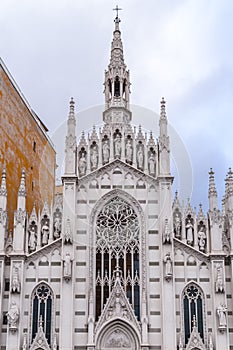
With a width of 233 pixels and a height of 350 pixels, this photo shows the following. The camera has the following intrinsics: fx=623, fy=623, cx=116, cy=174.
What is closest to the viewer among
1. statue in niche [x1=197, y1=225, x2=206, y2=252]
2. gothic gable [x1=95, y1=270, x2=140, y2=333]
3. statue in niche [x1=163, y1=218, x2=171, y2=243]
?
gothic gable [x1=95, y1=270, x2=140, y2=333]

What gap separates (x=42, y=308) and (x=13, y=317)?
135cm

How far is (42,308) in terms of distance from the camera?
2534 cm

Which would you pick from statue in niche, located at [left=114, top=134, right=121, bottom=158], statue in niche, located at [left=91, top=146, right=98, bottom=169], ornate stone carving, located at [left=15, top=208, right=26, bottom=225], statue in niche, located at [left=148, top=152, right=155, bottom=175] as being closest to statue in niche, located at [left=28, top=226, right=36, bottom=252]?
ornate stone carving, located at [left=15, top=208, right=26, bottom=225]

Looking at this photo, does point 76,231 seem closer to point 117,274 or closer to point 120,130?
point 117,274

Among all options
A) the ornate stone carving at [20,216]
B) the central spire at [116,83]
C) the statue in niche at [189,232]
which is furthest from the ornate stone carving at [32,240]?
the central spire at [116,83]

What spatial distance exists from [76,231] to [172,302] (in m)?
5.04

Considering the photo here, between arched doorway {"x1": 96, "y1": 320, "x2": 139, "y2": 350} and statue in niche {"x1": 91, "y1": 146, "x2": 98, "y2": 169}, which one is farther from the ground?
statue in niche {"x1": 91, "y1": 146, "x2": 98, "y2": 169}

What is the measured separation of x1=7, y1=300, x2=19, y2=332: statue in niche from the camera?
24422 mm

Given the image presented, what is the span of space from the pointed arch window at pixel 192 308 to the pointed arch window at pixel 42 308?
18.0ft

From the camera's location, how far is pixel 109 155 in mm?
28078

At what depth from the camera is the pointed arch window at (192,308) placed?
25.0 meters

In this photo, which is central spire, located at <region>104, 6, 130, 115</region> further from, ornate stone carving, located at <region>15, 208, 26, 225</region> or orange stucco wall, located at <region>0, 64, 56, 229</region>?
ornate stone carving, located at <region>15, 208, 26, 225</region>

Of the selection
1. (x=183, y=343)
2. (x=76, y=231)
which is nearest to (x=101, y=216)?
(x=76, y=231)

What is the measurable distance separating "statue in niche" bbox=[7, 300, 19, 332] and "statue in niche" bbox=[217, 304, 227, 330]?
7.97 meters
